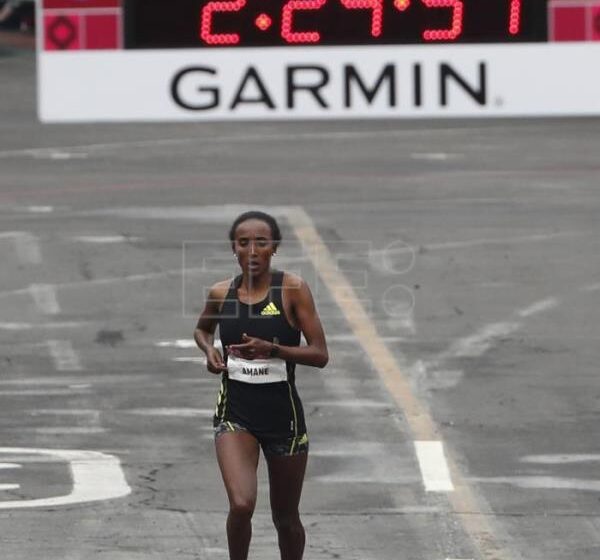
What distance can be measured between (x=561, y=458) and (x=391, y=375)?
436 centimetres

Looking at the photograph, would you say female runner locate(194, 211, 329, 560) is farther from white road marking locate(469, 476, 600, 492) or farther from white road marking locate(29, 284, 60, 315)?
white road marking locate(29, 284, 60, 315)

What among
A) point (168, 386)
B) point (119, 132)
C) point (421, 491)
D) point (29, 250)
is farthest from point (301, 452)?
point (119, 132)

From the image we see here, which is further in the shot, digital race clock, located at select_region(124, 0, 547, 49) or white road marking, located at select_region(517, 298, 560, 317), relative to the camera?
white road marking, located at select_region(517, 298, 560, 317)

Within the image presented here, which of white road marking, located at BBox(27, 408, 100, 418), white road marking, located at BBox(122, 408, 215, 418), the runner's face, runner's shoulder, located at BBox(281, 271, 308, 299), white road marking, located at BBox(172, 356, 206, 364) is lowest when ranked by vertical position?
white road marking, located at BBox(172, 356, 206, 364)

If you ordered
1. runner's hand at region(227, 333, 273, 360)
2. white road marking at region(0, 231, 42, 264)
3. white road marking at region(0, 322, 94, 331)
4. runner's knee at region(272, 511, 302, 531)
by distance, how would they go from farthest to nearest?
white road marking at region(0, 231, 42, 264) → white road marking at region(0, 322, 94, 331) → runner's knee at region(272, 511, 302, 531) → runner's hand at region(227, 333, 273, 360)

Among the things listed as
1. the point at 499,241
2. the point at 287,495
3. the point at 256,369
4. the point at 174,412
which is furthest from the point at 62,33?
the point at 499,241

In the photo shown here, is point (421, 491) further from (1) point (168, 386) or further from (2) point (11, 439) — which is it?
(1) point (168, 386)

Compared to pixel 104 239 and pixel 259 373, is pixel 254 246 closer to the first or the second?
pixel 259 373

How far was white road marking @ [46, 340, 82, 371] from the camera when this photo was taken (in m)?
24.5

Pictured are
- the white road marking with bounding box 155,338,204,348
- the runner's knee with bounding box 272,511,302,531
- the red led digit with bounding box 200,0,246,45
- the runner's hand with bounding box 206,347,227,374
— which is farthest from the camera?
the white road marking with bounding box 155,338,204,348

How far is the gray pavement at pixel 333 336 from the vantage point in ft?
55.0

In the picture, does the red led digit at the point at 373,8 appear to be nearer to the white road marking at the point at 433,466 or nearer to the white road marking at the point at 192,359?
the white road marking at the point at 433,466

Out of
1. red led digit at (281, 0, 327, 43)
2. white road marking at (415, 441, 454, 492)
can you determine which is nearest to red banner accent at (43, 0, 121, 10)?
red led digit at (281, 0, 327, 43)

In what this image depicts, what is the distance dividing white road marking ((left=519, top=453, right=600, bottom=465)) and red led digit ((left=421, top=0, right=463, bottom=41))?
8.00 m
